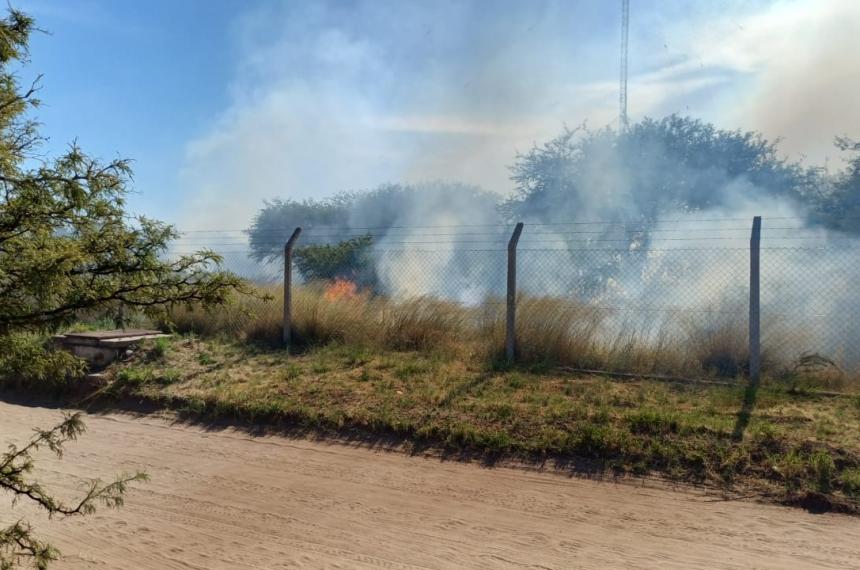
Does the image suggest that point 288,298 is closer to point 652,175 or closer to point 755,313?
point 755,313

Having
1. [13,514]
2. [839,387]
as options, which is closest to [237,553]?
[13,514]

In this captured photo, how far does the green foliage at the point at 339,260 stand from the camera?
54.9 ft

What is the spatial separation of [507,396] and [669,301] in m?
5.24

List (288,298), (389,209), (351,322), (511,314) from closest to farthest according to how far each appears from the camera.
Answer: (511,314)
(288,298)
(351,322)
(389,209)

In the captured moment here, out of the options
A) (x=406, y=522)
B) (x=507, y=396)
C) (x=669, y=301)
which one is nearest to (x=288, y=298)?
(x=507, y=396)

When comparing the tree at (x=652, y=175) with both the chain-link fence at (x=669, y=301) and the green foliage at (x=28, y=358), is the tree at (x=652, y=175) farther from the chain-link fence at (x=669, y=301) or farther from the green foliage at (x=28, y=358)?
the green foliage at (x=28, y=358)

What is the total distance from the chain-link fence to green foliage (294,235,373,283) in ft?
6.58

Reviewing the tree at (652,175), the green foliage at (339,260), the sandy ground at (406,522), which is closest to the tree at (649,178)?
the tree at (652,175)

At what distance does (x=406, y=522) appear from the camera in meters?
4.75

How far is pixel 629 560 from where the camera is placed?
13.4 ft

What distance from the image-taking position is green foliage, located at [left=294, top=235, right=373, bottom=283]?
54.9 feet

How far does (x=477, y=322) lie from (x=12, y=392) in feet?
21.6

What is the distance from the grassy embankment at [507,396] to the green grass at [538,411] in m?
0.02

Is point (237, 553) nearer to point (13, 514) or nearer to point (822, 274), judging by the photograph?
point (13, 514)
